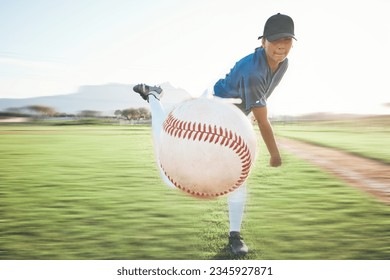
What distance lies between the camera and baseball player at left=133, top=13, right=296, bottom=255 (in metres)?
2.72

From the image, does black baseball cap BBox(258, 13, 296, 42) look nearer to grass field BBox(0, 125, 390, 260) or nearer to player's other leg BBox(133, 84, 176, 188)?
player's other leg BBox(133, 84, 176, 188)

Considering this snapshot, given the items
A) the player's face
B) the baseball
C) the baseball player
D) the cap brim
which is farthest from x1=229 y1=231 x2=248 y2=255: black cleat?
the cap brim

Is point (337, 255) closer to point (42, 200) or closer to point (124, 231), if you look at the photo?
point (124, 231)

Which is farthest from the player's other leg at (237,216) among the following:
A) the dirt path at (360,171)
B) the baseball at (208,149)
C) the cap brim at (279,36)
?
the dirt path at (360,171)

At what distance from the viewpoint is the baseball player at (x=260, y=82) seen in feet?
8.93

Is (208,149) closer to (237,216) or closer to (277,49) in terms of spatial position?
(237,216)

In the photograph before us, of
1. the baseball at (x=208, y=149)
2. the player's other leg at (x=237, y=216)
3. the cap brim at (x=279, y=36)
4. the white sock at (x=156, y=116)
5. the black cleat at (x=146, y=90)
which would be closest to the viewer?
the baseball at (x=208, y=149)

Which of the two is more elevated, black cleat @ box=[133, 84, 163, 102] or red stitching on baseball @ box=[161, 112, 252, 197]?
black cleat @ box=[133, 84, 163, 102]

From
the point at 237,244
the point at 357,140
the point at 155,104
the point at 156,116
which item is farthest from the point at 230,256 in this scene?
the point at 357,140

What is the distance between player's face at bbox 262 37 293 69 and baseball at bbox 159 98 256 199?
0.44 metres

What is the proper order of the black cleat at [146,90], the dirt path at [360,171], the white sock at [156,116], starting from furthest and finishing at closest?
the dirt path at [360,171] < the black cleat at [146,90] < the white sock at [156,116]

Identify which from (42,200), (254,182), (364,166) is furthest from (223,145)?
(364,166)

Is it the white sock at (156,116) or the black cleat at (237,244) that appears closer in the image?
the black cleat at (237,244)

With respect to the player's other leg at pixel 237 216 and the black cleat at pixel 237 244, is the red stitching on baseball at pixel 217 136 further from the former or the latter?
the black cleat at pixel 237 244
